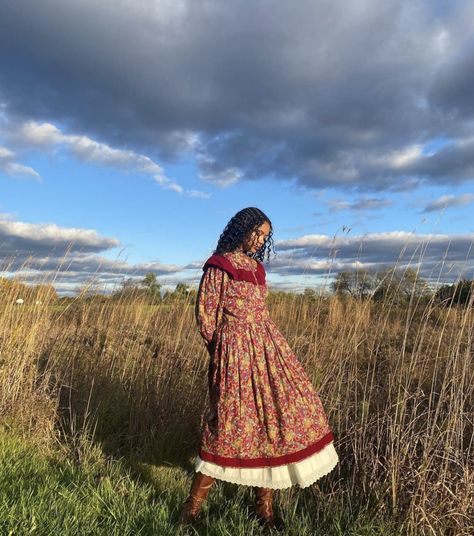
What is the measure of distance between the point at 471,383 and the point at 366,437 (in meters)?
0.73

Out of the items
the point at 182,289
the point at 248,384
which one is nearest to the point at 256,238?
the point at 248,384

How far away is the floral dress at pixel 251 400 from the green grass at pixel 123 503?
0.31 metres

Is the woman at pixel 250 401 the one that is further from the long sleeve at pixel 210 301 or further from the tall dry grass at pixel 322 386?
the tall dry grass at pixel 322 386

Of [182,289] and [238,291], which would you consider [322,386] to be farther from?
[182,289]

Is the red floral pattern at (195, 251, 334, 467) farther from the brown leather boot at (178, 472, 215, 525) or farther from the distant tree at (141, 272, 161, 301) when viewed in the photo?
the distant tree at (141, 272, 161, 301)

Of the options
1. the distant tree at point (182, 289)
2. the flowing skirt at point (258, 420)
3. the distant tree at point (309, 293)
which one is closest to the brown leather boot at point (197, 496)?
the flowing skirt at point (258, 420)

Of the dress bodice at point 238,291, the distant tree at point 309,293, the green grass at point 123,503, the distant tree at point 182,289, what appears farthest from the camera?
the distant tree at point 182,289

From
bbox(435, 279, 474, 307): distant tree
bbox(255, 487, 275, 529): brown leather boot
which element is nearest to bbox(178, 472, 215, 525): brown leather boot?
bbox(255, 487, 275, 529): brown leather boot

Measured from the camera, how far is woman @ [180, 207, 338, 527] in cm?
280

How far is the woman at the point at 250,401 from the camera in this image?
2.80 meters

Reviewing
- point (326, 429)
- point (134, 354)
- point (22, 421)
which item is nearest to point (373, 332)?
point (326, 429)

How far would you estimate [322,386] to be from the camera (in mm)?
3799

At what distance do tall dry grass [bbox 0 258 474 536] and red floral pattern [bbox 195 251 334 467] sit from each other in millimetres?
503

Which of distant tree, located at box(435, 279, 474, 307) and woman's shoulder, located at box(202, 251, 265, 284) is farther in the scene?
distant tree, located at box(435, 279, 474, 307)
